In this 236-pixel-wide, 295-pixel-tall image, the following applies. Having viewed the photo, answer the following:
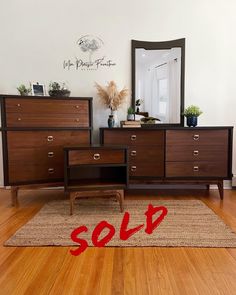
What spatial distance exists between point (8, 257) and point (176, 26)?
2.99 m

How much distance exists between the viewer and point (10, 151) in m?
2.68

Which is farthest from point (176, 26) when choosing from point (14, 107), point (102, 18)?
point (14, 107)

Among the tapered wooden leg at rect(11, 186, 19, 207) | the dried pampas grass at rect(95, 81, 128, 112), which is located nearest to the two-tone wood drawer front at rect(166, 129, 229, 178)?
the dried pampas grass at rect(95, 81, 128, 112)

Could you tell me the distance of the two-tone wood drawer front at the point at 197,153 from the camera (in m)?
2.90

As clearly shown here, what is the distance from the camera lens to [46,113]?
275 cm

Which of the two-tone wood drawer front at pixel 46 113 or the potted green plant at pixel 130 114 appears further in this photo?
the potted green plant at pixel 130 114

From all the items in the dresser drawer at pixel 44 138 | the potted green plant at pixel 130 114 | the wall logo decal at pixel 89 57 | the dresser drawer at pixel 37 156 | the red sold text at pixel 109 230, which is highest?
the wall logo decal at pixel 89 57

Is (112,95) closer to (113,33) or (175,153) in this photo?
(113,33)

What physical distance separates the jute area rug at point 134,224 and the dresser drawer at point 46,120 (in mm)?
823

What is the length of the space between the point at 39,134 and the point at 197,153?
1.68m

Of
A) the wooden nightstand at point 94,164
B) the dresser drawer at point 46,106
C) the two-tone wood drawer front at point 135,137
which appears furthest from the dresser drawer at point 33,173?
the two-tone wood drawer front at point 135,137

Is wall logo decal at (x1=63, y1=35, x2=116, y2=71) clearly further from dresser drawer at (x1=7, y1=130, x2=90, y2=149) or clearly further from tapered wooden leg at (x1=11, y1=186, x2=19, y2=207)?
tapered wooden leg at (x1=11, y1=186, x2=19, y2=207)

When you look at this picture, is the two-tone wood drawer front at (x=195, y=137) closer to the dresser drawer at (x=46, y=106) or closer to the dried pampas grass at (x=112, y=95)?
the dried pampas grass at (x=112, y=95)

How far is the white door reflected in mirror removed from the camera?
3254 mm
